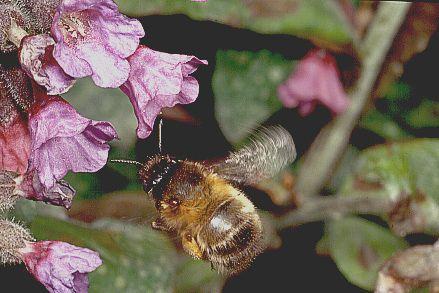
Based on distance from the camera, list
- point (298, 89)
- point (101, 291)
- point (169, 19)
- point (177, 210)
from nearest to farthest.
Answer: point (177, 210) → point (101, 291) → point (169, 19) → point (298, 89)

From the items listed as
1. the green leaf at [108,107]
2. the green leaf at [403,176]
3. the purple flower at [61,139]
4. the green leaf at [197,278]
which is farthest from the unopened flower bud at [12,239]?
the green leaf at [403,176]

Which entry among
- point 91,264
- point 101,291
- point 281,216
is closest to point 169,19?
point 281,216

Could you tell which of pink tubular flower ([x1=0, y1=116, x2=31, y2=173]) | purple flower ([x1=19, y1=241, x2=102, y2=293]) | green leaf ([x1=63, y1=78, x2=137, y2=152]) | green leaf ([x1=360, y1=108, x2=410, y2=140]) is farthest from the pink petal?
green leaf ([x1=360, y1=108, x2=410, y2=140])

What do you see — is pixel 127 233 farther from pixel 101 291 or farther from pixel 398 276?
pixel 398 276

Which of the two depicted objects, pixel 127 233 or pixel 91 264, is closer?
pixel 91 264

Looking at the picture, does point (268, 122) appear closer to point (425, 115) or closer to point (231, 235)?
point (425, 115)

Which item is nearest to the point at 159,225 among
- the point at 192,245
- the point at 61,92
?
the point at 192,245

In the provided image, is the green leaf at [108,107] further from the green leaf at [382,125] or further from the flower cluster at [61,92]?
the flower cluster at [61,92]
